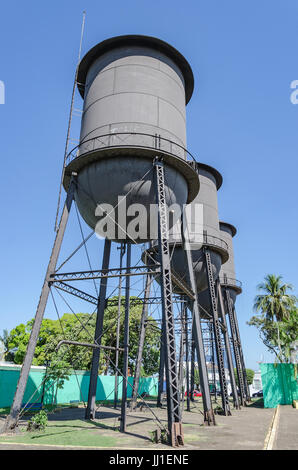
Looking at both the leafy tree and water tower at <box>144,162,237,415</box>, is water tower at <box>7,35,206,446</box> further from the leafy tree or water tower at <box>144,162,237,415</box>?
the leafy tree

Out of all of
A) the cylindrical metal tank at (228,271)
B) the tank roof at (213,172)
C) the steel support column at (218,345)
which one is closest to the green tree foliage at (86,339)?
the cylindrical metal tank at (228,271)

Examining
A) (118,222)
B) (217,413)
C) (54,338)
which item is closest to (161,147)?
(118,222)

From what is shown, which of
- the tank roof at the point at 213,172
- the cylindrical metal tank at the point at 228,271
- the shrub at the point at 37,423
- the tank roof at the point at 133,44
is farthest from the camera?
the cylindrical metal tank at the point at 228,271

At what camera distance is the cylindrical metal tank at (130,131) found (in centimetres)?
1200

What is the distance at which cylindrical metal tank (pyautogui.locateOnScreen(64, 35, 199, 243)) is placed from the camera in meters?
12.0

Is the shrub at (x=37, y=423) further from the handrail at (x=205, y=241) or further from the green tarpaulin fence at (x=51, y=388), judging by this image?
the handrail at (x=205, y=241)

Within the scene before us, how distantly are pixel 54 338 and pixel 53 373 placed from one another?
641 inches

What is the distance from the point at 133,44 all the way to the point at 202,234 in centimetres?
977

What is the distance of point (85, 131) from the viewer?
13344mm

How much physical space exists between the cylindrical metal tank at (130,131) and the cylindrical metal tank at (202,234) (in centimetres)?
410

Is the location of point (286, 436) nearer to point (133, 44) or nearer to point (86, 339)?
point (133, 44)

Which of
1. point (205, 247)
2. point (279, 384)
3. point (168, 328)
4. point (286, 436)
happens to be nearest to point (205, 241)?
point (205, 247)

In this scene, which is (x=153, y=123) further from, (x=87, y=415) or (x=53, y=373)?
(x=53, y=373)

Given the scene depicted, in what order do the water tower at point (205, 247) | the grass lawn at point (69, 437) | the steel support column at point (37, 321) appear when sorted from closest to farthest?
the grass lawn at point (69, 437), the steel support column at point (37, 321), the water tower at point (205, 247)
